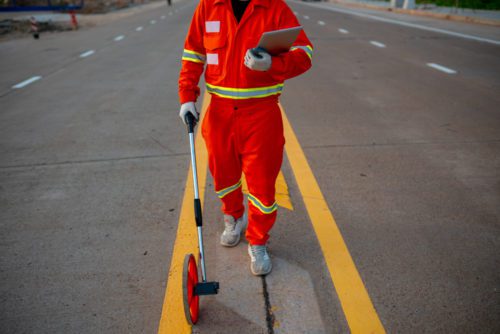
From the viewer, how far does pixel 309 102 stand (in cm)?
645

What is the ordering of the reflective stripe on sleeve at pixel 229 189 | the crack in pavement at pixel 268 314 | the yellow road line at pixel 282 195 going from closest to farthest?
the crack in pavement at pixel 268 314 → the reflective stripe on sleeve at pixel 229 189 → the yellow road line at pixel 282 195

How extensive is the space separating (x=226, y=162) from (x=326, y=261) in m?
0.99

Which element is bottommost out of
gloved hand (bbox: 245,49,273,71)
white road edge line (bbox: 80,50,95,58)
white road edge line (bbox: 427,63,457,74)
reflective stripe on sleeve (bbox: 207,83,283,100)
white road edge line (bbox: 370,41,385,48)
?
white road edge line (bbox: 80,50,95,58)

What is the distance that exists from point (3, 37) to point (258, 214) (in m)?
19.3

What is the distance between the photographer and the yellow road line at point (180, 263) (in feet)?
7.47

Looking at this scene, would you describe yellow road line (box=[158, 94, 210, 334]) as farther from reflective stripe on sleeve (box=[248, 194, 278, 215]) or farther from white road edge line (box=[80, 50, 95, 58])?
white road edge line (box=[80, 50, 95, 58])

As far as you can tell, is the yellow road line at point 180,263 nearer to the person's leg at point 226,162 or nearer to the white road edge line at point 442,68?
the person's leg at point 226,162

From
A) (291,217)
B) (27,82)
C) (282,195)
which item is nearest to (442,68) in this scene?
(282,195)

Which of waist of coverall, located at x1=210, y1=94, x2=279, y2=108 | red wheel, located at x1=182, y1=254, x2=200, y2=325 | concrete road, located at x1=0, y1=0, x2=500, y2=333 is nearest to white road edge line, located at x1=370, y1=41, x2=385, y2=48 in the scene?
concrete road, located at x1=0, y1=0, x2=500, y2=333

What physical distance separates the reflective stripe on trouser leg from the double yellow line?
54 centimetres

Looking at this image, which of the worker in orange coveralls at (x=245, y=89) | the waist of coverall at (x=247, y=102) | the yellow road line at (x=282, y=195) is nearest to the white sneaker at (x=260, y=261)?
the worker in orange coveralls at (x=245, y=89)

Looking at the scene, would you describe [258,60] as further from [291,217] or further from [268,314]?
[291,217]

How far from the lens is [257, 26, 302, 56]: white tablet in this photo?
75.7 inches

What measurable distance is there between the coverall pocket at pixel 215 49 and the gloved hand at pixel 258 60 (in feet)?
1.03
